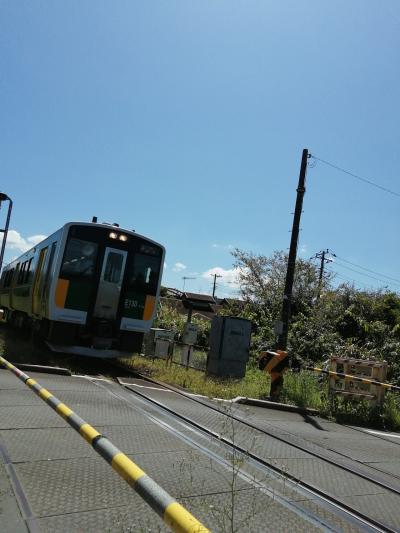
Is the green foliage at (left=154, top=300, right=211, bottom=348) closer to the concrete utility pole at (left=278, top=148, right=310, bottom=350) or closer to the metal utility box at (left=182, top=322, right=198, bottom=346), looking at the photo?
the metal utility box at (left=182, top=322, right=198, bottom=346)

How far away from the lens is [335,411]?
10.2m

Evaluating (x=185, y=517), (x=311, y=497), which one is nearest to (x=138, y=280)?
(x=311, y=497)

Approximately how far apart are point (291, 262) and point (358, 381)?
476cm

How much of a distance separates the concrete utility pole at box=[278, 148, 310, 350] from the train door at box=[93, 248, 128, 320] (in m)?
4.47

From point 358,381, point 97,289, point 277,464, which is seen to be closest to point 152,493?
point 277,464

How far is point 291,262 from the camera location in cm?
1434

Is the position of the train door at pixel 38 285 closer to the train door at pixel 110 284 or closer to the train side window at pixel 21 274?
the train door at pixel 110 284

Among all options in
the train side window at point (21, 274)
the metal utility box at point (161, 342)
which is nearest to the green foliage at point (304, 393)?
the metal utility box at point (161, 342)

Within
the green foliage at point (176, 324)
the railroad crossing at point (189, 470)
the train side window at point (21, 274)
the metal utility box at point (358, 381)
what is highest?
the train side window at point (21, 274)

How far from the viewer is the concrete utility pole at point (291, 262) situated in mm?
13930

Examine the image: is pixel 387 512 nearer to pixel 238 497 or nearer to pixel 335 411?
pixel 238 497

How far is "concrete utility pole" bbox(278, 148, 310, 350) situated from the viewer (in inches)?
548

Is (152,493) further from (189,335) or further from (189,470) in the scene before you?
(189,335)

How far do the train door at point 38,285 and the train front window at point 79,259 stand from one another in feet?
5.79
